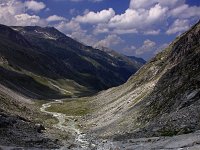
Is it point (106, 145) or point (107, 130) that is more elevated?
point (107, 130)

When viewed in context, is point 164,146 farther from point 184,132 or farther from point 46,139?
point 46,139

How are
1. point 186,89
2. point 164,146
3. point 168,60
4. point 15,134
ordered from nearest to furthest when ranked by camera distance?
point 164,146 < point 15,134 < point 186,89 < point 168,60

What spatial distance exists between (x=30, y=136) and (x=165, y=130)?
22832 mm

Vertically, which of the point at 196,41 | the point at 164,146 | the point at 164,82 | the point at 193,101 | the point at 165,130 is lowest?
the point at 164,146

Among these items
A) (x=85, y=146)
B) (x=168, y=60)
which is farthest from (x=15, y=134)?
(x=168, y=60)

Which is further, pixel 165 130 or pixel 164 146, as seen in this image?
pixel 165 130

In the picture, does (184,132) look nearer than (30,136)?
Yes

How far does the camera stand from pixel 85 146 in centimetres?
6888

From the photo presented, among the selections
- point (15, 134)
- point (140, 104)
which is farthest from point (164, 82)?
point (15, 134)

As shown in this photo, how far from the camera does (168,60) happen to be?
447 ft

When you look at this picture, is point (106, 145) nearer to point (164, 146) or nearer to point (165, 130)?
point (165, 130)

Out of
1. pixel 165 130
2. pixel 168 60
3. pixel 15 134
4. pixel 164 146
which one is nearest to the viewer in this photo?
pixel 164 146

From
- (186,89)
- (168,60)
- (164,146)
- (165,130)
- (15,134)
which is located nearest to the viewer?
(164,146)

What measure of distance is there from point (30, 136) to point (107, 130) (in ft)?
70.2
